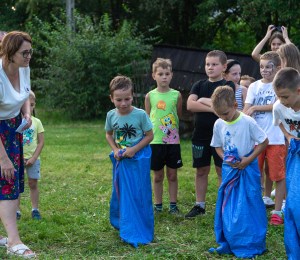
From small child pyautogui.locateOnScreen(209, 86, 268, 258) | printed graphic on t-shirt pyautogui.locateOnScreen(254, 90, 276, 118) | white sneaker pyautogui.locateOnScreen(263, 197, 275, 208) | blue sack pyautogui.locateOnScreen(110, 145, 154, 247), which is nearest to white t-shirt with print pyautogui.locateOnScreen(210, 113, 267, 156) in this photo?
small child pyautogui.locateOnScreen(209, 86, 268, 258)

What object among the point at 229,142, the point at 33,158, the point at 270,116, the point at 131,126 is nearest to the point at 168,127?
the point at 131,126

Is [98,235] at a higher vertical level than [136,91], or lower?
lower

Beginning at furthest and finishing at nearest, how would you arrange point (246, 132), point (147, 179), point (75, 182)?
1. point (75, 182)
2. point (147, 179)
3. point (246, 132)

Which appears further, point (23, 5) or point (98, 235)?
point (23, 5)

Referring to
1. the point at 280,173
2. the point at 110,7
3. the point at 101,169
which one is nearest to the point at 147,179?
the point at 280,173

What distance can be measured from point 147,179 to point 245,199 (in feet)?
3.23

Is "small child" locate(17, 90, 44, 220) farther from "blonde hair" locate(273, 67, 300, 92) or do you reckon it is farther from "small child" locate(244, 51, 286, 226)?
"blonde hair" locate(273, 67, 300, 92)

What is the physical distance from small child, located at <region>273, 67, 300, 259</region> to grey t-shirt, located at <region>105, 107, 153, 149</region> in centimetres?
133

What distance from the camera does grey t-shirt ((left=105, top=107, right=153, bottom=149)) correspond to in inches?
144

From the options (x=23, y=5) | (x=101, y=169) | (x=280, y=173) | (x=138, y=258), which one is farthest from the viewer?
(x=23, y=5)

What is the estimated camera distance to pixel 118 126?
3684 mm

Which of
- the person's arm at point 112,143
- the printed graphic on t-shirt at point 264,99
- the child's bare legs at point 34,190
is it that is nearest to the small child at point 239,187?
the printed graphic on t-shirt at point 264,99

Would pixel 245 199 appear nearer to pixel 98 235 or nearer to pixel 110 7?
pixel 98 235

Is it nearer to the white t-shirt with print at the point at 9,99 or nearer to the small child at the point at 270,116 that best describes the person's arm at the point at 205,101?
the small child at the point at 270,116
